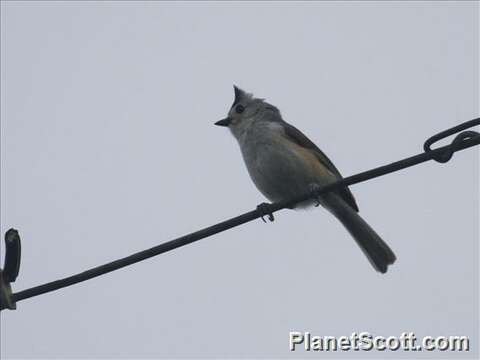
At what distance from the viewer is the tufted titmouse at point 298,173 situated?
6805 mm

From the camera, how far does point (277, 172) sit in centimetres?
711

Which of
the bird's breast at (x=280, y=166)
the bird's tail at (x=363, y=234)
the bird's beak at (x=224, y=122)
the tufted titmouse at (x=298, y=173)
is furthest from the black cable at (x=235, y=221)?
the bird's beak at (x=224, y=122)

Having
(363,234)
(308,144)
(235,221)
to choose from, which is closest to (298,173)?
(308,144)

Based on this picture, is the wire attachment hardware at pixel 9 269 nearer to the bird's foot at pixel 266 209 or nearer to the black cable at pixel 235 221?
the black cable at pixel 235 221

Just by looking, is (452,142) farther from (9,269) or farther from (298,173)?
(298,173)

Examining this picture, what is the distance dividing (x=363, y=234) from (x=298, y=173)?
2.85 feet

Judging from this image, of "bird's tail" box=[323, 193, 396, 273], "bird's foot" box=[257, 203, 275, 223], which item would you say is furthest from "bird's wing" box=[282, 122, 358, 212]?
"bird's foot" box=[257, 203, 275, 223]

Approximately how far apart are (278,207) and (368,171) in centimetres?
164

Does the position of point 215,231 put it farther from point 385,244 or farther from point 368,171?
point 385,244

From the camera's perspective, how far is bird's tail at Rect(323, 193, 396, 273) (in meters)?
6.64

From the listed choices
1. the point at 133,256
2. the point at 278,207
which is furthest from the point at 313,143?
the point at 133,256

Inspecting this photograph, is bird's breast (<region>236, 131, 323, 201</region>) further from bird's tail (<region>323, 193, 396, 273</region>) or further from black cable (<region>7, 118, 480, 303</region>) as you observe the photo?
black cable (<region>7, 118, 480, 303</region>)

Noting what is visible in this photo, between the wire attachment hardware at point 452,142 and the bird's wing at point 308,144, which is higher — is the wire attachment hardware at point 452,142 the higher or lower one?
the lower one

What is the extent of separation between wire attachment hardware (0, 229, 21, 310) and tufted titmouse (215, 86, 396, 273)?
11.3 feet
